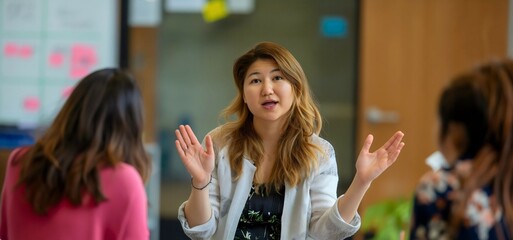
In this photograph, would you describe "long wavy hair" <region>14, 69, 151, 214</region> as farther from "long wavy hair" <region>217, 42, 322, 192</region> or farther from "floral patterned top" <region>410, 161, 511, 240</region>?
"floral patterned top" <region>410, 161, 511, 240</region>

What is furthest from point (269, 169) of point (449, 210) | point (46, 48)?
point (46, 48)

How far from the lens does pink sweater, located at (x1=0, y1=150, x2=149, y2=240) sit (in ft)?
5.80

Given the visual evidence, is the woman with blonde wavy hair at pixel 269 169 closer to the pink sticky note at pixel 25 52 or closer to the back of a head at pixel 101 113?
the back of a head at pixel 101 113

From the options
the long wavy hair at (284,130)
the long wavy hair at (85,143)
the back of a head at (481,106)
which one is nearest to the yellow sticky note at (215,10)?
the long wavy hair at (284,130)

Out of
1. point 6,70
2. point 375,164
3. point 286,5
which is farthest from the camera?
point 286,5

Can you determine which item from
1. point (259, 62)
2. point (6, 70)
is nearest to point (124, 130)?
point (259, 62)

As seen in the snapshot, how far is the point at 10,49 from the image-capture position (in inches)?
167

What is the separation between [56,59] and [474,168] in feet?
10.2

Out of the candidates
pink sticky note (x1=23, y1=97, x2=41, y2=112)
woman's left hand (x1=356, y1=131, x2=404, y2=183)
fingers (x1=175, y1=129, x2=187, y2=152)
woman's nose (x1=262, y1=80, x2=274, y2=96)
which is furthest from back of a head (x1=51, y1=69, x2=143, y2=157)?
pink sticky note (x1=23, y1=97, x2=41, y2=112)

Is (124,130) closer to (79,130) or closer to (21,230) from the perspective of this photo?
(79,130)

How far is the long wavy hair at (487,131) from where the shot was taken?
1.50 metres

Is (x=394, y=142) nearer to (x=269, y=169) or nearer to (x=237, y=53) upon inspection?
(x=269, y=169)

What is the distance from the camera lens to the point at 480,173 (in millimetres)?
1509

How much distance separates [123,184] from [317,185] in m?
0.68
